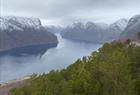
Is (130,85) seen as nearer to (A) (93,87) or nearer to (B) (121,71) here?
(B) (121,71)

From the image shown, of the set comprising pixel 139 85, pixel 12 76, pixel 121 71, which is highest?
pixel 121 71

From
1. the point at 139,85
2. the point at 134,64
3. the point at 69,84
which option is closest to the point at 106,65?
the point at 69,84

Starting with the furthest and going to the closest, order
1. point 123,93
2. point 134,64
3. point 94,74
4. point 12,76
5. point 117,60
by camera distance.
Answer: point 12,76
point 134,64
point 117,60
point 94,74
point 123,93

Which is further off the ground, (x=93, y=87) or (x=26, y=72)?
(x=93, y=87)

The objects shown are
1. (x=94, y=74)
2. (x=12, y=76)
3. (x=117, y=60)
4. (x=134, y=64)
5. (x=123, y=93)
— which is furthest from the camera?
(x=12, y=76)

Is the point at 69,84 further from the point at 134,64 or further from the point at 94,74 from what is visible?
the point at 134,64

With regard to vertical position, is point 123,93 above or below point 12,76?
above

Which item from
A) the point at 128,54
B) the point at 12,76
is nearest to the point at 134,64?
the point at 128,54

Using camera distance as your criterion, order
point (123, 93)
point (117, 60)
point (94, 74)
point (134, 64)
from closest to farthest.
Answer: point (123, 93) → point (94, 74) → point (117, 60) → point (134, 64)

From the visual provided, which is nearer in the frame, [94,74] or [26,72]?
[94,74]
